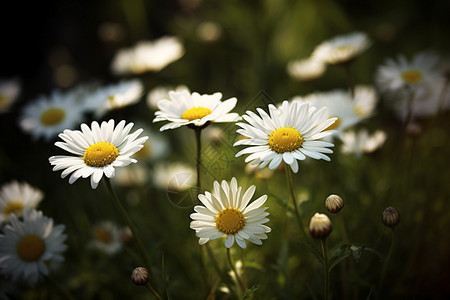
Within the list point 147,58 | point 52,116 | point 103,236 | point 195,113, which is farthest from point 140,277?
point 147,58

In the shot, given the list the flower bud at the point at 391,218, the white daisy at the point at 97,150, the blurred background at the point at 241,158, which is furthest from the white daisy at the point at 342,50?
the white daisy at the point at 97,150

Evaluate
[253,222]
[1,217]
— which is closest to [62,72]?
[1,217]

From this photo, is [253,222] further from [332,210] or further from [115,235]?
[115,235]

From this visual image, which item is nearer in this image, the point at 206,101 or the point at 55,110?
the point at 206,101

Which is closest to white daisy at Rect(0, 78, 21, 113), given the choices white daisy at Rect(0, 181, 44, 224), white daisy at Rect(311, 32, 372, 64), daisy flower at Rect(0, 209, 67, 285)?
white daisy at Rect(0, 181, 44, 224)

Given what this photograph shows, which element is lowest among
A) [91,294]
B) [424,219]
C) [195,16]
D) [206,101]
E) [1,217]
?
[91,294]

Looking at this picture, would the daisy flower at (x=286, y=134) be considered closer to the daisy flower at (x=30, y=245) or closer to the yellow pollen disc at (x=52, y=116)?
the daisy flower at (x=30, y=245)

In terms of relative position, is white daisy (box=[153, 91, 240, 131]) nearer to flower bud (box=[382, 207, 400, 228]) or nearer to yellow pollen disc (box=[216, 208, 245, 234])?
yellow pollen disc (box=[216, 208, 245, 234])
